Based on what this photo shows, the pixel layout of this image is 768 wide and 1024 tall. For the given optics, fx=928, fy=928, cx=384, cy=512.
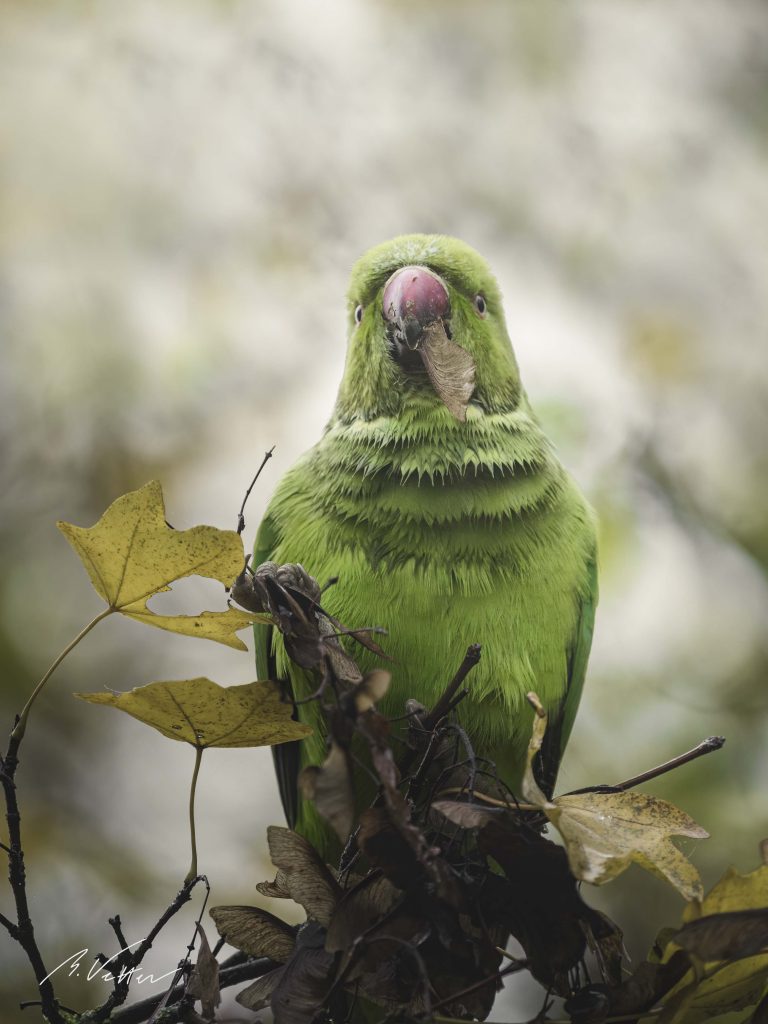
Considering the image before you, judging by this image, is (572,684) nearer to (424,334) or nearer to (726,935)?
(424,334)

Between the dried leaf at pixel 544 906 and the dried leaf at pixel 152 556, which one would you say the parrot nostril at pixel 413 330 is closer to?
the dried leaf at pixel 152 556

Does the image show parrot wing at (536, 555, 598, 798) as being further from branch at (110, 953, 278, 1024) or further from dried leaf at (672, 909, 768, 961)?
dried leaf at (672, 909, 768, 961)

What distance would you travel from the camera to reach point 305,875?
2.77 ft

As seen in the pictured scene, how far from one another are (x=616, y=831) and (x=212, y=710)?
1.24ft

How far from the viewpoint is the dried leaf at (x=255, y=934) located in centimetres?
88

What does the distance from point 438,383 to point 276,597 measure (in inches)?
19.4

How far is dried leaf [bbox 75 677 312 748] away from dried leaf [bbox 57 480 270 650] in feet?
0.19

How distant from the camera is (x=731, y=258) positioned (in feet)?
8.27

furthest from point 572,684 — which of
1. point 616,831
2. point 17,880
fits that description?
point 17,880

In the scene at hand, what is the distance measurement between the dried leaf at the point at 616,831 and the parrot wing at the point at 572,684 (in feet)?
2.08

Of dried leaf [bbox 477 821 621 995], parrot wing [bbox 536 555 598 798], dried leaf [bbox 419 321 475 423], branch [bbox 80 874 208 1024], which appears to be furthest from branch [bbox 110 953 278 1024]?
dried leaf [bbox 419 321 475 423]

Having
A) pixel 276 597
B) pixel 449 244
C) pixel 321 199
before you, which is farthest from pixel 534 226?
pixel 276 597

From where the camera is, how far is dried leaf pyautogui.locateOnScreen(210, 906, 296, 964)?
2.89 ft

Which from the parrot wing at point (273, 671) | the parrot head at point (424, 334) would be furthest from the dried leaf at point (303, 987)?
the parrot head at point (424, 334)
